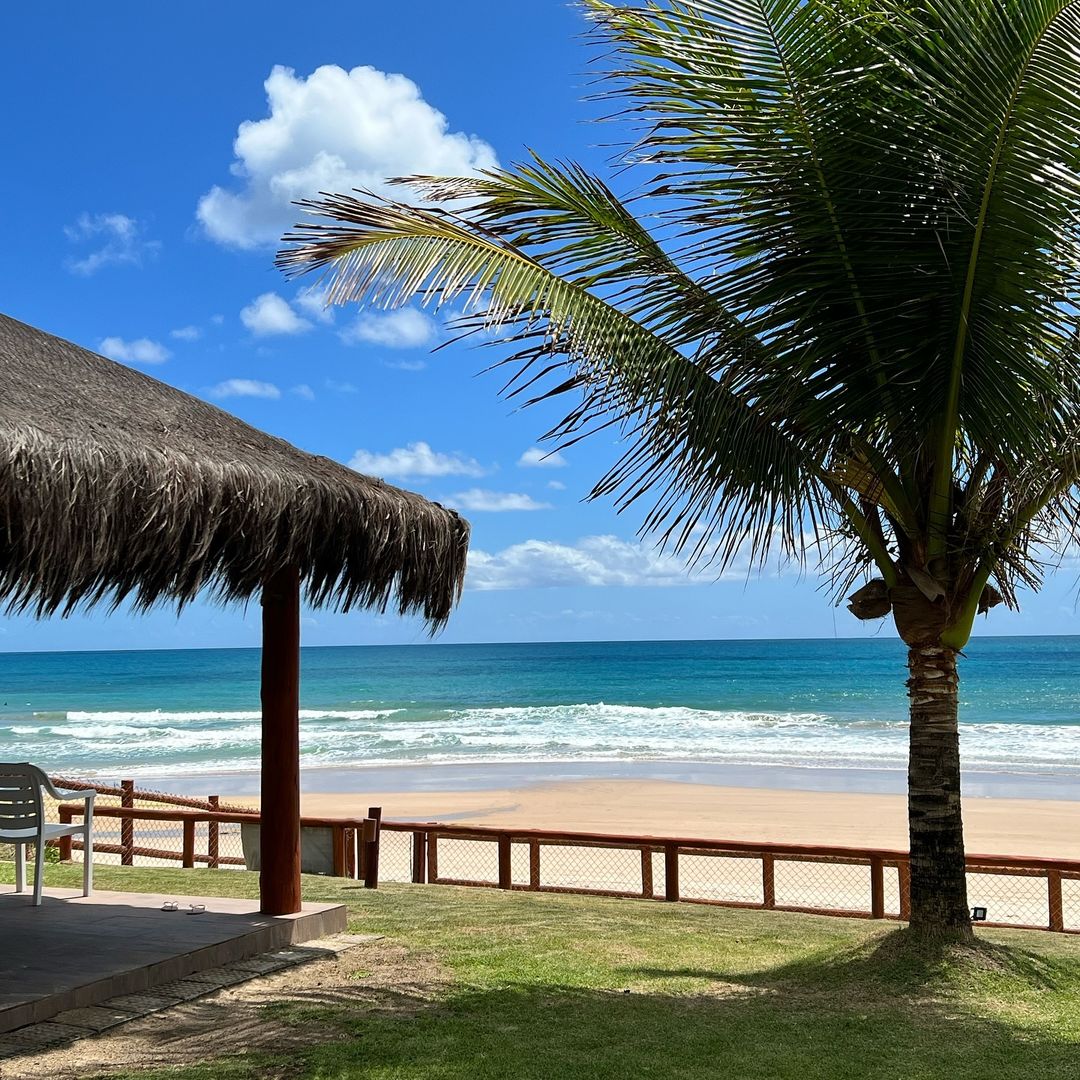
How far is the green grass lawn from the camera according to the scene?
4.02 metres

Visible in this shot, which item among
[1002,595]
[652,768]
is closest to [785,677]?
[652,768]

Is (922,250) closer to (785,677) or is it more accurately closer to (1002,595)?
(1002,595)

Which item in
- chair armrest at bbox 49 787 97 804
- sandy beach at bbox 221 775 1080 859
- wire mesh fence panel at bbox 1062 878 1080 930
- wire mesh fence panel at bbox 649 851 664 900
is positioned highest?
chair armrest at bbox 49 787 97 804

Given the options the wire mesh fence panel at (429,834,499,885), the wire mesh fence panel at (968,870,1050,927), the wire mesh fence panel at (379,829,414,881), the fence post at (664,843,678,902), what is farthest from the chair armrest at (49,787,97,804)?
the wire mesh fence panel at (968,870,1050,927)

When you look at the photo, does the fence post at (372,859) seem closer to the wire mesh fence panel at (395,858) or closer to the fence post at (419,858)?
the fence post at (419,858)

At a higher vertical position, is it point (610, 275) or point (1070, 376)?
point (610, 275)

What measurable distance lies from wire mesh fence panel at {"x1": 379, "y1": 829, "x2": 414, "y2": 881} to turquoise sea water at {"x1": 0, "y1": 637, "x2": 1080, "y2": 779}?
1325 cm

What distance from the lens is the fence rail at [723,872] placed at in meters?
7.20

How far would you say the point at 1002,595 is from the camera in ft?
19.8

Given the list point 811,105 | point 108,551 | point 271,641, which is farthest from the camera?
point 271,641

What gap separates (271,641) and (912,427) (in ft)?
10.9

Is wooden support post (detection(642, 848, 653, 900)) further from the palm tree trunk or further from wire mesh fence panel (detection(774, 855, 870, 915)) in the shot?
the palm tree trunk

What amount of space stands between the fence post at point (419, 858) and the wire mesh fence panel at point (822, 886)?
10.0ft

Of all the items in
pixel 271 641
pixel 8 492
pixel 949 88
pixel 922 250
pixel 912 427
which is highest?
pixel 949 88
